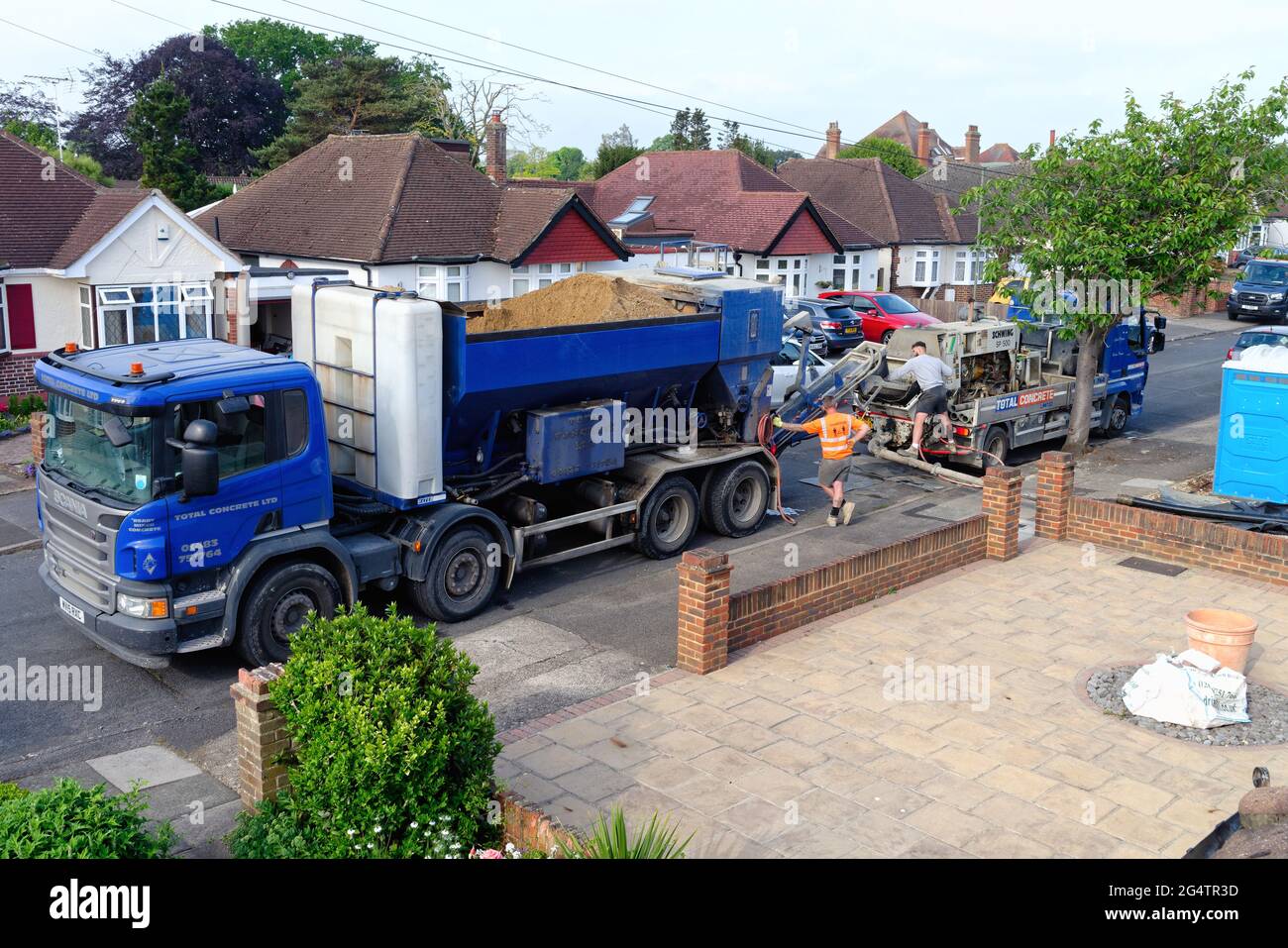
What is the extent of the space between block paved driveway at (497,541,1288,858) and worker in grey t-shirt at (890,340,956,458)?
239 inches

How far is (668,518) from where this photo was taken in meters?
14.3

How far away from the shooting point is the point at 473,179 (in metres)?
29.4

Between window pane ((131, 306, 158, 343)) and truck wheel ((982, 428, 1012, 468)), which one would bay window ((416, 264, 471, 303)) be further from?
truck wheel ((982, 428, 1012, 468))

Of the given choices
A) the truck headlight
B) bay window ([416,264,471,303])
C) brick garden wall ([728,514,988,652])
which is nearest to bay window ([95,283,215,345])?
bay window ([416,264,471,303])

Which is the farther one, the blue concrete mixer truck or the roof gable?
the roof gable

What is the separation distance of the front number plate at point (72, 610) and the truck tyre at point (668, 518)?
5.92 m

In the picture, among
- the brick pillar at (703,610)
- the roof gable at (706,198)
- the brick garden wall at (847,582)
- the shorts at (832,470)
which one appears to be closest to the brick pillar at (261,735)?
the brick pillar at (703,610)

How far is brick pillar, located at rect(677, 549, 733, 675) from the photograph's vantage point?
9.98 m

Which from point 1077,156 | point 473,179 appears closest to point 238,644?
point 1077,156

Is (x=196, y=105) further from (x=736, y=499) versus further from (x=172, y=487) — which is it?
(x=172, y=487)

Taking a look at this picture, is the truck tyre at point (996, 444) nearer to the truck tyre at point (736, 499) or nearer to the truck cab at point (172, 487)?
the truck tyre at point (736, 499)

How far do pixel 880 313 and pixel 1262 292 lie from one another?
18557 millimetres

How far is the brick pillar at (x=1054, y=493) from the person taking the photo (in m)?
14.0
